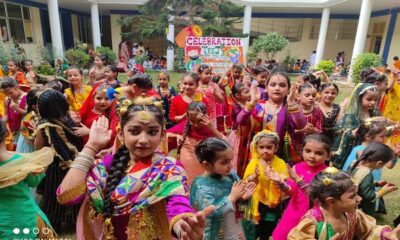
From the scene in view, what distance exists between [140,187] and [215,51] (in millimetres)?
5694

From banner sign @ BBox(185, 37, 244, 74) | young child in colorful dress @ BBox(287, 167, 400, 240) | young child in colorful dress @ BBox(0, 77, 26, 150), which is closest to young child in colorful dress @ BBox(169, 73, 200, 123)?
young child in colorful dress @ BBox(0, 77, 26, 150)

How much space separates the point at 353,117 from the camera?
3.37 metres

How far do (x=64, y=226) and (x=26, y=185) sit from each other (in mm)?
1622

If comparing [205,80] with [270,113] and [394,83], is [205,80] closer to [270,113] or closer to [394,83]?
[270,113]

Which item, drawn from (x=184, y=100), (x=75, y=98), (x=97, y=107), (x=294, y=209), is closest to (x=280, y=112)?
(x=294, y=209)

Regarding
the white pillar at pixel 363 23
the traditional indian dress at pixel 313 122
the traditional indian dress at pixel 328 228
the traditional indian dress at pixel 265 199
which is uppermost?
the white pillar at pixel 363 23

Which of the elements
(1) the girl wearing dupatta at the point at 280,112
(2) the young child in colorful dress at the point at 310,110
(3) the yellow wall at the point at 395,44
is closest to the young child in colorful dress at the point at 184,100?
(1) the girl wearing dupatta at the point at 280,112

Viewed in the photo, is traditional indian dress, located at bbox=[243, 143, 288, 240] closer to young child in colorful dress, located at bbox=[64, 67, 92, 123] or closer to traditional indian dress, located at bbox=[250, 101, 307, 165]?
traditional indian dress, located at bbox=[250, 101, 307, 165]

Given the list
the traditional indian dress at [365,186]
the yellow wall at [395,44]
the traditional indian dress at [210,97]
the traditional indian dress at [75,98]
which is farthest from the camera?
the yellow wall at [395,44]

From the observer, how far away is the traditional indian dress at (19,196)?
1.57 m

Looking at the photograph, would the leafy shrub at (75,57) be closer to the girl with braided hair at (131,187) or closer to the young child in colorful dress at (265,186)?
the young child in colorful dress at (265,186)

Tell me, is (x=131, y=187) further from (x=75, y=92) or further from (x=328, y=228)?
(x=75, y=92)

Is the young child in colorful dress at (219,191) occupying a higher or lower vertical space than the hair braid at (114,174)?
lower

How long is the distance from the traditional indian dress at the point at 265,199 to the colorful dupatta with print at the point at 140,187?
1193 mm
